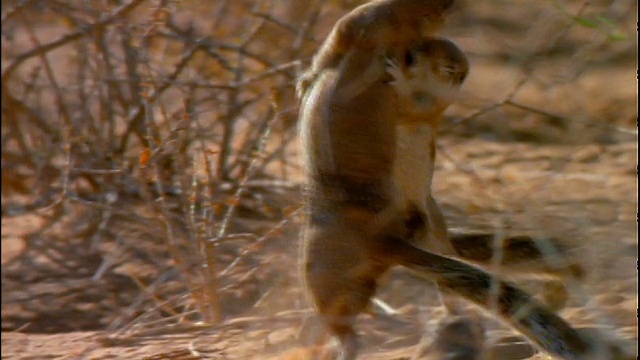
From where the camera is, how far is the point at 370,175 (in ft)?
8.76

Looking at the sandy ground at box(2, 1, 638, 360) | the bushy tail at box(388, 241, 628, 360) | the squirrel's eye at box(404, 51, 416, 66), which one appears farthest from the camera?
the sandy ground at box(2, 1, 638, 360)

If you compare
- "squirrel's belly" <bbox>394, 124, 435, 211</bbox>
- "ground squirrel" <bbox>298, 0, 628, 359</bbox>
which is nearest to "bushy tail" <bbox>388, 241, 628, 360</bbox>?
"ground squirrel" <bbox>298, 0, 628, 359</bbox>

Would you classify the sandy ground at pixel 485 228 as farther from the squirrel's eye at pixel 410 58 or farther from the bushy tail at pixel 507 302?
the squirrel's eye at pixel 410 58

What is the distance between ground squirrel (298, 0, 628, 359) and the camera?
2611 millimetres

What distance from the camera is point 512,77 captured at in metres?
6.61

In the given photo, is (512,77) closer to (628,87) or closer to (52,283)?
(628,87)

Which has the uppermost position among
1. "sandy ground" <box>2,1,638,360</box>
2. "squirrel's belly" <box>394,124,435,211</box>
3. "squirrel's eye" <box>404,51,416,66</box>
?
"squirrel's eye" <box>404,51,416,66</box>

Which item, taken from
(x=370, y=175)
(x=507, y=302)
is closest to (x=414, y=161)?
(x=370, y=175)

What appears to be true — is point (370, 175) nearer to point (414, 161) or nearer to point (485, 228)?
point (414, 161)

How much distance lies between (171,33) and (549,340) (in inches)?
110

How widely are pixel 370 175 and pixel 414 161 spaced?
183mm

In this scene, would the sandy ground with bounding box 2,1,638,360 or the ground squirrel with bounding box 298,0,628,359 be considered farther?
the sandy ground with bounding box 2,1,638,360

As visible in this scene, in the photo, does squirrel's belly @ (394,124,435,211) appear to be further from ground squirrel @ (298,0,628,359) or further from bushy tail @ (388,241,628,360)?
bushy tail @ (388,241,628,360)

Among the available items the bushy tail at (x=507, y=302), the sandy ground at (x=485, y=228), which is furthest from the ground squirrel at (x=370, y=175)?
the sandy ground at (x=485, y=228)
